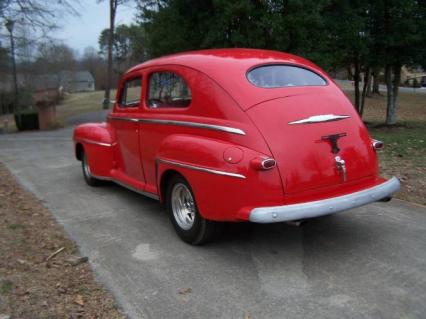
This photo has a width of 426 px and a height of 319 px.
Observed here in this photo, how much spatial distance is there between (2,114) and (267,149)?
128 feet

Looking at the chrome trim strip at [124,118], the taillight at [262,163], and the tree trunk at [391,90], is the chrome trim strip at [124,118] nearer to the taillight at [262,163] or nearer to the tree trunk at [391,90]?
the taillight at [262,163]

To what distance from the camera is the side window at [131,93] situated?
19.8ft

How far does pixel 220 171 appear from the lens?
408cm

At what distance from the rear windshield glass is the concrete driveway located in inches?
60.9

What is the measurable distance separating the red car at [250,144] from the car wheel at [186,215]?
0.01m

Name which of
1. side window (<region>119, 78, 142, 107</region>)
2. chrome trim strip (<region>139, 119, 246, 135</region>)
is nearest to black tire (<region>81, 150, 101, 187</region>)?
side window (<region>119, 78, 142, 107</region>)

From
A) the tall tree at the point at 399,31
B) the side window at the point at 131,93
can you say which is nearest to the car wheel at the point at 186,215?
the side window at the point at 131,93

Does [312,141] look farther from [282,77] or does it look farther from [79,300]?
[79,300]

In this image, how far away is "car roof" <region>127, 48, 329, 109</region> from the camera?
4.43m

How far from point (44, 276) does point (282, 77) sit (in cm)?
288

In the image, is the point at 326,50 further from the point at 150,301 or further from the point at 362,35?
the point at 150,301

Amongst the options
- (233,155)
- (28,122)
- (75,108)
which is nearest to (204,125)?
(233,155)

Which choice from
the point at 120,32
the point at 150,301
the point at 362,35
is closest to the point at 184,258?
the point at 150,301

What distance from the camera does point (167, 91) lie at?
17.7 feet
